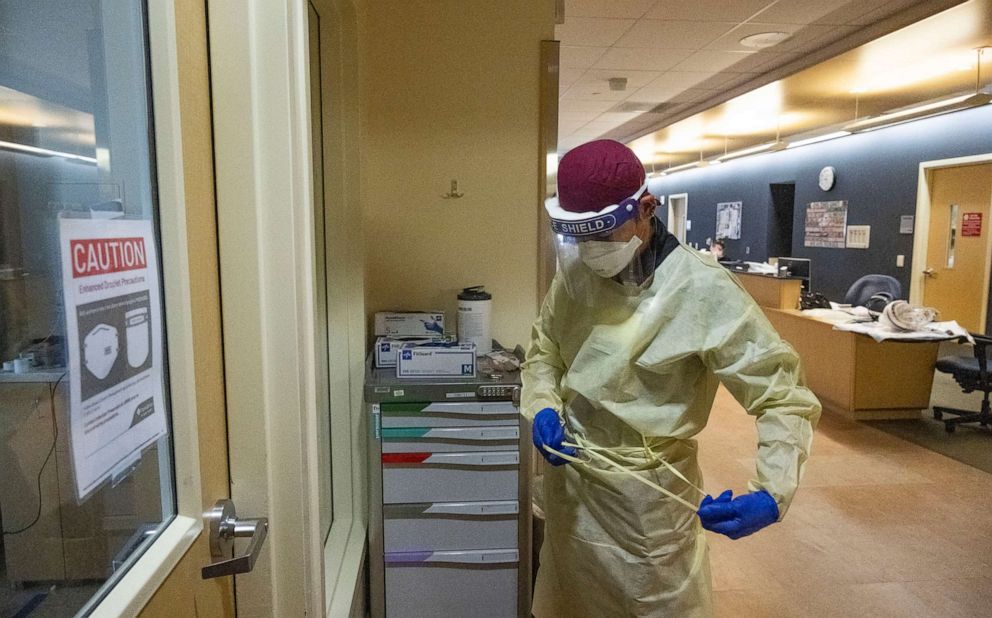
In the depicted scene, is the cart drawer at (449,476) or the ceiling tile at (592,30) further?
the ceiling tile at (592,30)

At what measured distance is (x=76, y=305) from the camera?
606 millimetres

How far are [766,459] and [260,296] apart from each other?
1.00 meters

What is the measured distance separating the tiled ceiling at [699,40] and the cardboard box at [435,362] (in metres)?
2.26

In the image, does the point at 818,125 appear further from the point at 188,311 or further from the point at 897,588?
the point at 188,311

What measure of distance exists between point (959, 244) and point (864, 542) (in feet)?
15.4

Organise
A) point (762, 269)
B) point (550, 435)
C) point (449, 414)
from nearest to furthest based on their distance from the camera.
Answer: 1. point (550, 435)
2. point (449, 414)
3. point (762, 269)

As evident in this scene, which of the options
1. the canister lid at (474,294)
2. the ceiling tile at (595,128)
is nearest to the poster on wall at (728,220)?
the ceiling tile at (595,128)

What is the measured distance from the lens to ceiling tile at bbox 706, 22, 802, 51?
12.4ft

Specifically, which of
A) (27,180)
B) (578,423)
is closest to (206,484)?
(27,180)

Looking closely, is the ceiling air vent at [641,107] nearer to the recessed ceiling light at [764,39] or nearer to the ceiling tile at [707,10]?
the recessed ceiling light at [764,39]

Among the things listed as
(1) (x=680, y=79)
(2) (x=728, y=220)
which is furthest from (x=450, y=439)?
(2) (x=728, y=220)

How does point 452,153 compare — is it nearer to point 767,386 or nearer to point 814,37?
point 767,386

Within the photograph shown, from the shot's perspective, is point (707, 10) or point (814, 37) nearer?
point (707, 10)

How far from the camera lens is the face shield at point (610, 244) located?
52.9 inches
